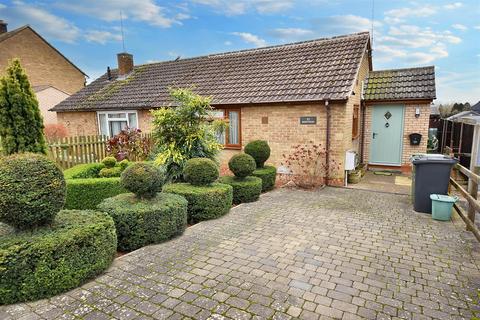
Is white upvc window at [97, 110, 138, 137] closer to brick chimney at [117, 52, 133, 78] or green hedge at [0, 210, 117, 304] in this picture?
brick chimney at [117, 52, 133, 78]

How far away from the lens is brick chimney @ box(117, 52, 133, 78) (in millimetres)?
16656

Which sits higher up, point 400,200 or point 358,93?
point 358,93

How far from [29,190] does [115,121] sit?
1170cm

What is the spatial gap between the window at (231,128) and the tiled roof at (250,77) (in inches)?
18.0

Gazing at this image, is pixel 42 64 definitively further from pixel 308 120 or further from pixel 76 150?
pixel 308 120

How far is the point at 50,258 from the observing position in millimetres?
3199

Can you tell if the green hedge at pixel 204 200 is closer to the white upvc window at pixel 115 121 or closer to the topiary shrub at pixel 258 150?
the topiary shrub at pixel 258 150

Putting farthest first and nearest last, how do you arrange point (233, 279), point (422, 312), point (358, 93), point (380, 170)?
point (380, 170) → point (358, 93) → point (233, 279) → point (422, 312)

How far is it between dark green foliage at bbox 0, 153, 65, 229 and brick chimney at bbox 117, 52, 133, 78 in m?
14.7

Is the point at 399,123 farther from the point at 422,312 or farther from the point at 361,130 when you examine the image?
the point at 422,312

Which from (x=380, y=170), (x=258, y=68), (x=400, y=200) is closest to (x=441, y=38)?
(x=380, y=170)

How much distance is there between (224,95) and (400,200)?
6893 mm

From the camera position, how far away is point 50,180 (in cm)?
340

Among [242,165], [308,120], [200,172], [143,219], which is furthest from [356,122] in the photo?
[143,219]
